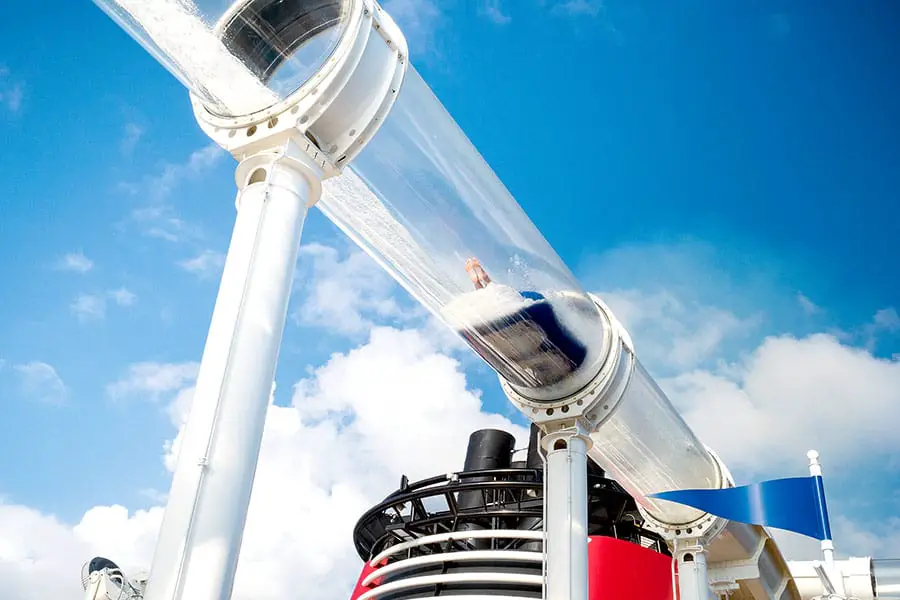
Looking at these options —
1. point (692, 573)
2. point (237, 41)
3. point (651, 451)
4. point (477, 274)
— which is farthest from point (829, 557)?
point (237, 41)

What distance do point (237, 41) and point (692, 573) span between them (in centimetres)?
761

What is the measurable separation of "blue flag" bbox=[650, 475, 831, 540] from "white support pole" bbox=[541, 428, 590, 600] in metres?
1.59

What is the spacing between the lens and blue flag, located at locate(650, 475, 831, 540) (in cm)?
757

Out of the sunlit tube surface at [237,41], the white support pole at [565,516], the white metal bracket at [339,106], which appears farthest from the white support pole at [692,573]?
the sunlit tube surface at [237,41]

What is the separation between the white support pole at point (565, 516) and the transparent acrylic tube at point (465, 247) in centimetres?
50

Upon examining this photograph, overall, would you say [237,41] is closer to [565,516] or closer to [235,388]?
[235,388]

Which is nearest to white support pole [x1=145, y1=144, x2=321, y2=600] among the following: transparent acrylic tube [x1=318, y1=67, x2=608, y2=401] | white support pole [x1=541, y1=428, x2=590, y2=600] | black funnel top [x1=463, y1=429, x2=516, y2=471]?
transparent acrylic tube [x1=318, y1=67, x2=608, y2=401]

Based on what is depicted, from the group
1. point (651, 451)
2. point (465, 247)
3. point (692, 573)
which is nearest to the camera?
point (465, 247)

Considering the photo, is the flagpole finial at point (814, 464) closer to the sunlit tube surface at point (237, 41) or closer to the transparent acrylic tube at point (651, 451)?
the transparent acrylic tube at point (651, 451)

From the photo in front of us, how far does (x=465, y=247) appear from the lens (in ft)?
20.8

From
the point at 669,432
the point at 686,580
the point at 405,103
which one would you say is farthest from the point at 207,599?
the point at 686,580

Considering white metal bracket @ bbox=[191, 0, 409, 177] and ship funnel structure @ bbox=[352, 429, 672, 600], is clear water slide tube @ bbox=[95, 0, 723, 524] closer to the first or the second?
white metal bracket @ bbox=[191, 0, 409, 177]

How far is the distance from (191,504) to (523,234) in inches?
150

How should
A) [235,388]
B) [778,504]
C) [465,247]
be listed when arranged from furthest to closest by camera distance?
[778,504], [465,247], [235,388]
